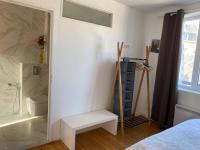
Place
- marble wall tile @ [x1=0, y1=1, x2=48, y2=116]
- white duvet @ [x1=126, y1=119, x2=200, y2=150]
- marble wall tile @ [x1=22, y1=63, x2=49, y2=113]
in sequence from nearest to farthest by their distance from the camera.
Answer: white duvet @ [x1=126, y1=119, x2=200, y2=150] → marble wall tile @ [x1=0, y1=1, x2=48, y2=116] → marble wall tile @ [x1=22, y1=63, x2=49, y2=113]

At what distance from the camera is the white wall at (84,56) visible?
237 centimetres

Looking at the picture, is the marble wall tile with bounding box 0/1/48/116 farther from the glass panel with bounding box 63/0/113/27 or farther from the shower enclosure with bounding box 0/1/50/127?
the glass panel with bounding box 63/0/113/27

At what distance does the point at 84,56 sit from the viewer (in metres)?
2.65

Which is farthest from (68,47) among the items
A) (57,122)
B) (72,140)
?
(72,140)

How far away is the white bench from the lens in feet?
7.56

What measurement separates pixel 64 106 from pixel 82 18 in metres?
1.37

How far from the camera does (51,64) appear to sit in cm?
233

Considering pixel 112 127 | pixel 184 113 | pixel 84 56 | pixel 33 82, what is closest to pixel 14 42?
pixel 33 82

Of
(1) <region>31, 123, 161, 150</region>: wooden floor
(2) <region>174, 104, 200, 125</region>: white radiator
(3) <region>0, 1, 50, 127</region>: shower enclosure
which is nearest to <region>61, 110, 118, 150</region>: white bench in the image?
(1) <region>31, 123, 161, 150</region>: wooden floor

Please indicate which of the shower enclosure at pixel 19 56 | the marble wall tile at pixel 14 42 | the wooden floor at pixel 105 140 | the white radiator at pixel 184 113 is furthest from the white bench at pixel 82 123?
the marble wall tile at pixel 14 42

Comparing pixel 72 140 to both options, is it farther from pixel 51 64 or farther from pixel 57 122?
pixel 51 64

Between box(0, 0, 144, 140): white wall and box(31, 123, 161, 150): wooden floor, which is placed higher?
box(0, 0, 144, 140): white wall

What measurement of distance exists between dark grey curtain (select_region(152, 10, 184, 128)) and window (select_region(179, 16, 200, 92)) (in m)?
0.23

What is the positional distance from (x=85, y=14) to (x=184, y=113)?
7.40ft
